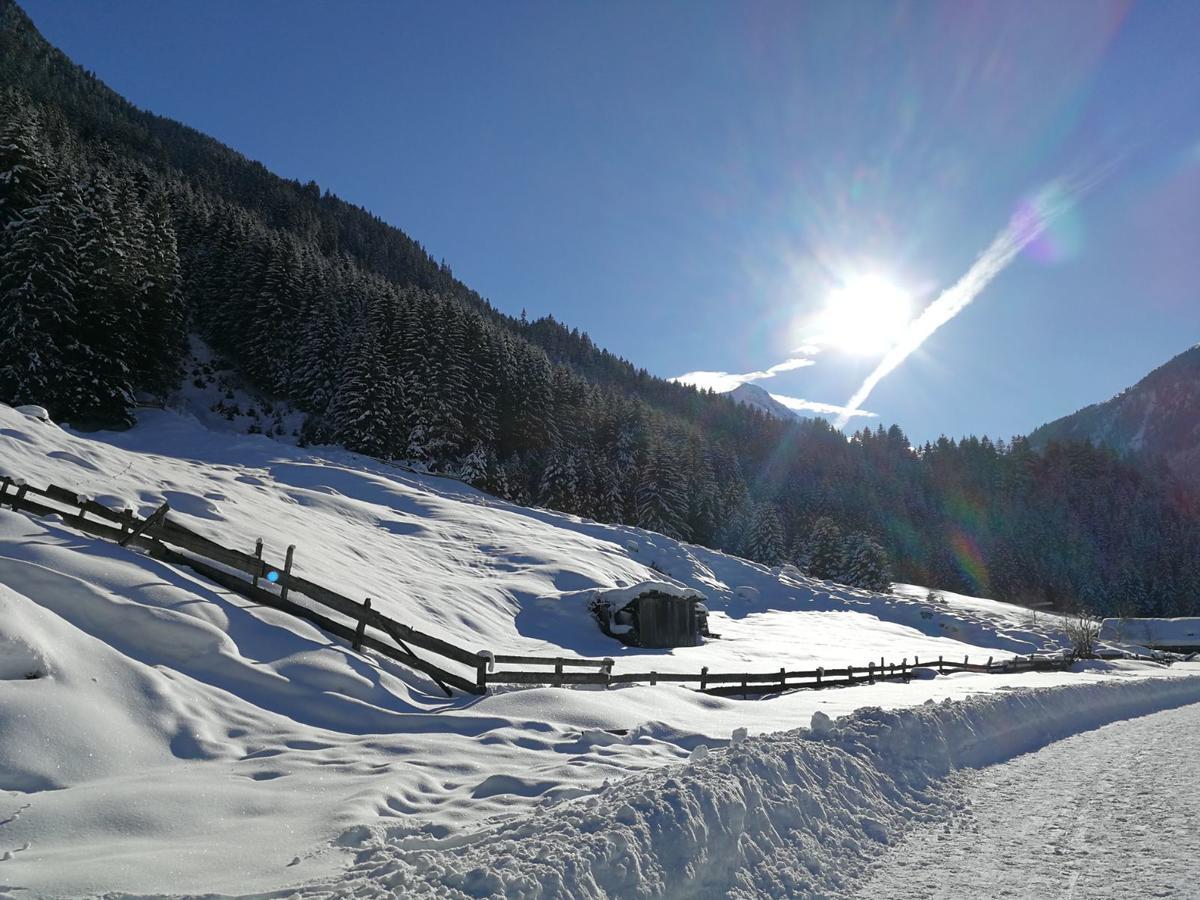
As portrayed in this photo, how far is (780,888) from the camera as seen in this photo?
5.78 meters

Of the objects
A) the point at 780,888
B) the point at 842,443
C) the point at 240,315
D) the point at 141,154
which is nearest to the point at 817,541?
the point at 240,315

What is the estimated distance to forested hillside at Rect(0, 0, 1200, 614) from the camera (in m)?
37.5

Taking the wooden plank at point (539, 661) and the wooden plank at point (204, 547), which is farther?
the wooden plank at point (539, 661)

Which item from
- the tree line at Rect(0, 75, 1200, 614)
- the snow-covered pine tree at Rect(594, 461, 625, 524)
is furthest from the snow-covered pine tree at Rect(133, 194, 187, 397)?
the snow-covered pine tree at Rect(594, 461, 625, 524)

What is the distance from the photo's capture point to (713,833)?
6.12m

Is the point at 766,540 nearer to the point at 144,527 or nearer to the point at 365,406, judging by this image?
the point at 365,406

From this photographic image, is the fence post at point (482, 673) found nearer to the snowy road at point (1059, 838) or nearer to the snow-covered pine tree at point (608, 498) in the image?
the snowy road at point (1059, 838)

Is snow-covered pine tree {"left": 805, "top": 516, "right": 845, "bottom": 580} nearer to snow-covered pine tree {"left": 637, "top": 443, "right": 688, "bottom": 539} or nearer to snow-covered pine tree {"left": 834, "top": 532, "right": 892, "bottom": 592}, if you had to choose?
snow-covered pine tree {"left": 834, "top": 532, "right": 892, "bottom": 592}

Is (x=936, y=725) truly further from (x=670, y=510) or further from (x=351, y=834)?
(x=670, y=510)

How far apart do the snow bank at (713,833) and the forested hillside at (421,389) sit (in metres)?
41.3

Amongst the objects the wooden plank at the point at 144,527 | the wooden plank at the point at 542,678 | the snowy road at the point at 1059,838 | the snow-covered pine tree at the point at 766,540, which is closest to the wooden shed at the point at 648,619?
the wooden plank at the point at 542,678

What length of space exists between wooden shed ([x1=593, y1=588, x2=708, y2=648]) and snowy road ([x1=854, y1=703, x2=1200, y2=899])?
20373 millimetres

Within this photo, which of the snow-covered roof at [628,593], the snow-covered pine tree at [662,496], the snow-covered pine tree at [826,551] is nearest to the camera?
the snow-covered roof at [628,593]

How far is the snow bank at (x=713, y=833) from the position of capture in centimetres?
501
